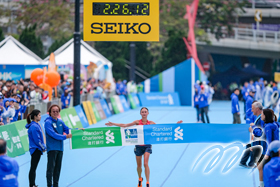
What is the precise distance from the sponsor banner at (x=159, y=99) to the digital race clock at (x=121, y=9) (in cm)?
2213

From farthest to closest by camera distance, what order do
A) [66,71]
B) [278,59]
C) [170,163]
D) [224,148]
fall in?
[278,59]
[66,71]
[170,163]
[224,148]

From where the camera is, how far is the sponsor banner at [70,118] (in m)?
17.6

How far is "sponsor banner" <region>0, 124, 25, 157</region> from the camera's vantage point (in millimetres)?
12618

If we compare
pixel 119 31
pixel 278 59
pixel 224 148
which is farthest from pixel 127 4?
pixel 278 59

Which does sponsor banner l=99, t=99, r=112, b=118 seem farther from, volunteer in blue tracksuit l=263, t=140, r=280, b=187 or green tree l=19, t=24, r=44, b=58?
volunteer in blue tracksuit l=263, t=140, r=280, b=187

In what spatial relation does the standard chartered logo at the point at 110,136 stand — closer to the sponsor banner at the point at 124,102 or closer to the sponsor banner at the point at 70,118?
the sponsor banner at the point at 70,118

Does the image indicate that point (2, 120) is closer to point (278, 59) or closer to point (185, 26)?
point (185, 26)

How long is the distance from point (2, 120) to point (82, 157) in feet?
8.44

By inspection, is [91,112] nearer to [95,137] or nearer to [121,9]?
[121,9]

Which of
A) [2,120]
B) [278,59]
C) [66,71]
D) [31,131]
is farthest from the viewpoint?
[278,59]

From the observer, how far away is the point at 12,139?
1307 centimetres

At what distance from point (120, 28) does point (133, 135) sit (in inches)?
124

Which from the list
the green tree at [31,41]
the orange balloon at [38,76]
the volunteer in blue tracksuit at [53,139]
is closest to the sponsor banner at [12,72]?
the orange balloon at [38,76]

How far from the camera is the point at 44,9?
45531 millimetres
